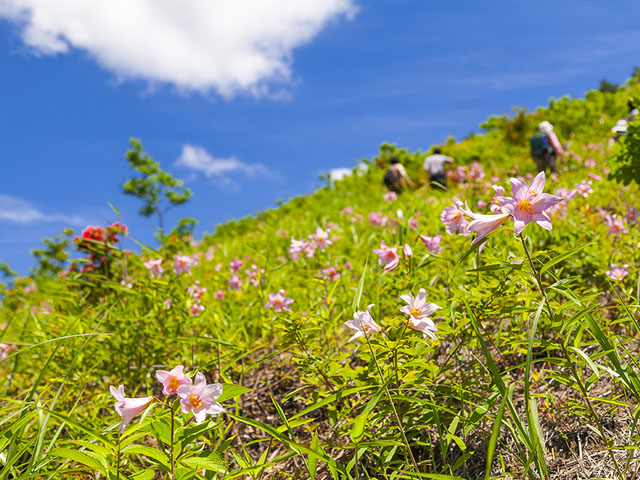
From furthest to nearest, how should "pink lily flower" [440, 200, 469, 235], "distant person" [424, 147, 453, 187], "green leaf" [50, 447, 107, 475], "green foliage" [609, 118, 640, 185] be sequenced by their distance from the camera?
"distant person" [424, 147, 453, 187] < "green foliage" [609, 118, 640, 185] < "pink lily flower" [440, 200, 469, 235] < "green leaf" [50, 447, 107, 475]

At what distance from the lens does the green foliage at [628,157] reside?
11.1 feet

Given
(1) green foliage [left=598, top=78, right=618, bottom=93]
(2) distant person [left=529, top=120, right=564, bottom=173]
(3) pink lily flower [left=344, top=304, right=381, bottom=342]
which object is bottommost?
(3) pink lily flower [left=344, top=304, right=381, bottom=342]

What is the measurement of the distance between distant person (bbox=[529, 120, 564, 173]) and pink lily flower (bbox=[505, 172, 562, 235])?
1073 cm

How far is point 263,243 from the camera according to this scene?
691cm

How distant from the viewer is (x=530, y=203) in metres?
1.27

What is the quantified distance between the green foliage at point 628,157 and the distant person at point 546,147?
766 centimetres

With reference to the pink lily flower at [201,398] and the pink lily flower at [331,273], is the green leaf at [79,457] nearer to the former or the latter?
the pink lily flower at [201,398]

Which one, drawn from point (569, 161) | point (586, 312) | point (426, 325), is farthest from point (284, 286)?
point (569, 161)

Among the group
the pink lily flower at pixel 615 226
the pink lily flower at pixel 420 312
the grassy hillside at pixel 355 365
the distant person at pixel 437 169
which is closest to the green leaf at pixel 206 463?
the grassy hillside at pixel 355 365

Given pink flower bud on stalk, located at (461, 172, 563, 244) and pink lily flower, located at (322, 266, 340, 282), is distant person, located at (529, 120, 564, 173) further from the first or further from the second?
pink flower bud on stalk, located at (461, 172, 563, 244)

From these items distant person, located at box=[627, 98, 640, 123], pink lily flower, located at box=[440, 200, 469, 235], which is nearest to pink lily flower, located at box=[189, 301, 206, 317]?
pink lily flower, located at box=[440, 200, 469, 235]

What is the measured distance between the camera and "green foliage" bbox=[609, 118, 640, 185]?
11.1ft

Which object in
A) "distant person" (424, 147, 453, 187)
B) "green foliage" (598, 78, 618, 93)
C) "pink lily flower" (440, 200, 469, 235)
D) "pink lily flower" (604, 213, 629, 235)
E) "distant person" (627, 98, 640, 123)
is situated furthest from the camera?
"green foliage" (598, 78, 618, 93)

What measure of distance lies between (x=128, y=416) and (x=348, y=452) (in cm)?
102
